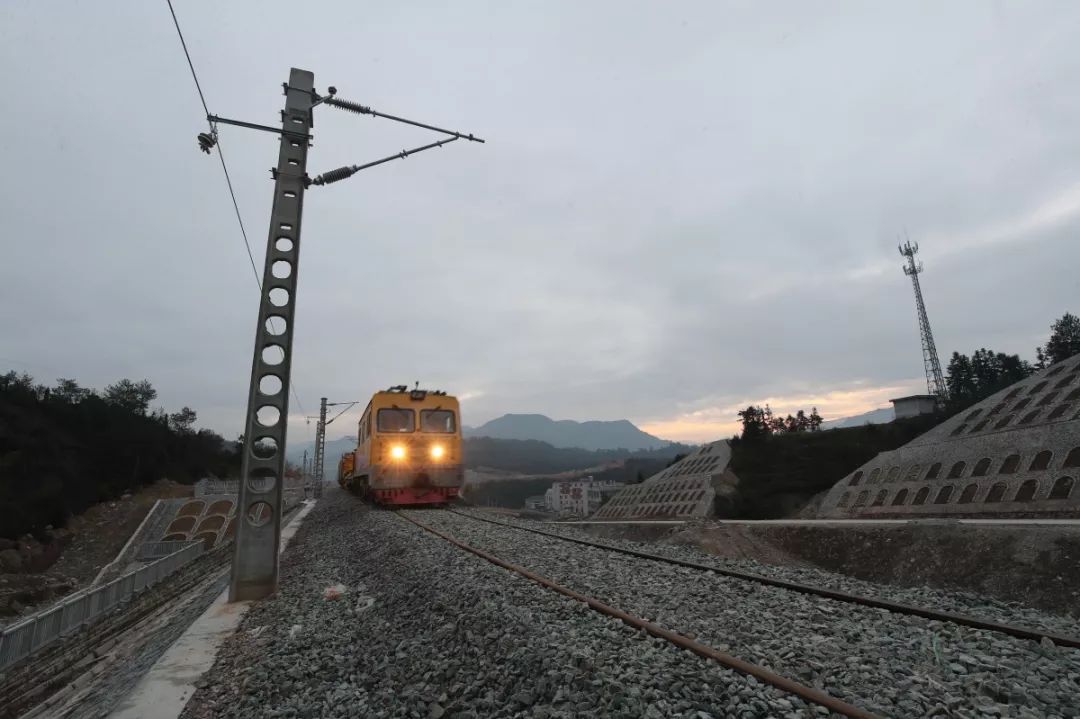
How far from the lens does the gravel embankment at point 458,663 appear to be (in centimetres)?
400

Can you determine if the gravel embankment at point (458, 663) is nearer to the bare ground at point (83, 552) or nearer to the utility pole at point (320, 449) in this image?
the bare ground at point (83, 552)

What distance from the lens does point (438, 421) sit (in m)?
19.8

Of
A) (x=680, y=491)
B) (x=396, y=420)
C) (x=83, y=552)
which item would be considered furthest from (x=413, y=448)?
(x=83, y=552)

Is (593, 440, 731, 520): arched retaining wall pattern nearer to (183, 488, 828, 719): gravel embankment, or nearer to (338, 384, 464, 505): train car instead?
(338, 384, 464, 505): train car

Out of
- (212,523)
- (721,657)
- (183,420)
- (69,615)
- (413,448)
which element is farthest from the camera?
(183,420)

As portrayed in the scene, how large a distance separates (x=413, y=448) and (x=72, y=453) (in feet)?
196

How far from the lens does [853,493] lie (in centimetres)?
2734

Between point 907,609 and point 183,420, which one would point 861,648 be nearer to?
point 907,609

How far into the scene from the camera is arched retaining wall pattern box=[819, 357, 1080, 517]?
19078mm

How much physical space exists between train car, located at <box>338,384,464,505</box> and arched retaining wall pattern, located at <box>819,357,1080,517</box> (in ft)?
64.8

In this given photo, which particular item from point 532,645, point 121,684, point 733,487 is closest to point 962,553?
point 532,645

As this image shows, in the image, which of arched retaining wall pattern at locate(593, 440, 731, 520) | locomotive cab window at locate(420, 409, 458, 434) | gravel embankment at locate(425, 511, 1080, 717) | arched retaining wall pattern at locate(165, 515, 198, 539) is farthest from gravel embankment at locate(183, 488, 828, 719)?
arched retaining wall pattern at locate(165, 515, 198, 539)

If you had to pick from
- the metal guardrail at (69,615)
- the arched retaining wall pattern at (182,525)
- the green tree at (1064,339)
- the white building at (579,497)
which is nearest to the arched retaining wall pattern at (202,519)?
the arched retaining wall pattern at (182,525)

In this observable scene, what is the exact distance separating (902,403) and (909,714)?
5758 centimetres
